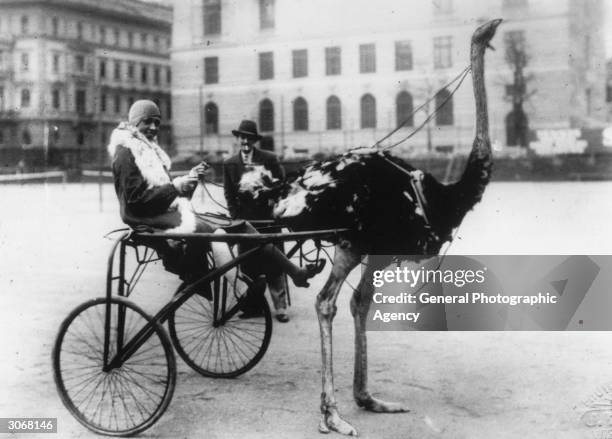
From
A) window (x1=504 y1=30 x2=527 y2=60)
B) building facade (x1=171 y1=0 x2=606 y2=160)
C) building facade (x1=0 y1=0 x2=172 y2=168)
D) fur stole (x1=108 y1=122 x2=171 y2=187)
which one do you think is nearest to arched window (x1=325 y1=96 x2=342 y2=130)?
building facade (x1=171 y1=0 x2=606 y2=160)

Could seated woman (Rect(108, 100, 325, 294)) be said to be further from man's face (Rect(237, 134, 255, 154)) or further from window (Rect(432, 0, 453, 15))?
man's face (Rect(237, 134, 255, 154))

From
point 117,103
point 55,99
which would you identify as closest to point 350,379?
point 55,99

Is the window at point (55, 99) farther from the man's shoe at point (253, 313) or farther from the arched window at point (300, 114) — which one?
the man's shoe at point (253, 313)

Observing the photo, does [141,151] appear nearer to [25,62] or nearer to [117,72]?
[25,62]

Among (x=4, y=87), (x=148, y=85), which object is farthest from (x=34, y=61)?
(x=148, y=85)

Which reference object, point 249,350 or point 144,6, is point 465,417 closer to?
point 249,350

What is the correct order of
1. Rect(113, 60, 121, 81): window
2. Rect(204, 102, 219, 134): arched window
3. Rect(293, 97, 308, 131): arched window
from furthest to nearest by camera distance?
1. Rect(204, 102, 219, 134): arched window
2. Rect(293, 97, 308, 131): arched window
3. Rect(113, 60, 121, 81): window

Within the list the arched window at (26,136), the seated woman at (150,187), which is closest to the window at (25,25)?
the arched window at (26,136)
